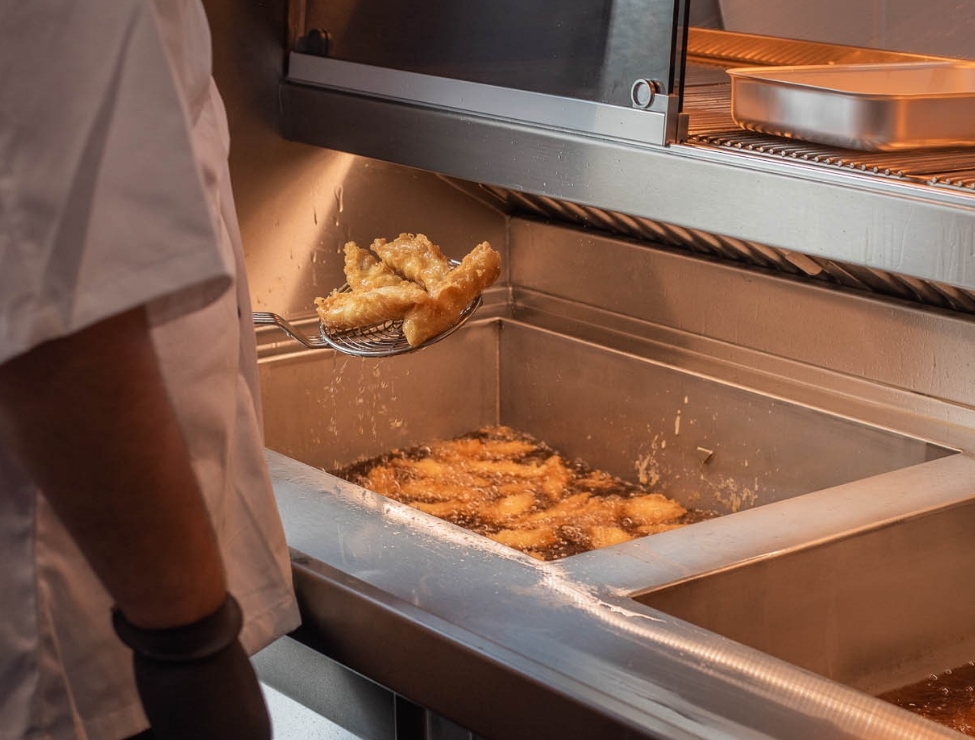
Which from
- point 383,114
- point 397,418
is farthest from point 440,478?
point 383,114

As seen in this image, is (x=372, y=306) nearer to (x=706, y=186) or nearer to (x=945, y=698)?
(x=706, y=186)

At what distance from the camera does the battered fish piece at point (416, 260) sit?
60.5 inches

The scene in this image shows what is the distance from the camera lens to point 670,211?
53.4 inches

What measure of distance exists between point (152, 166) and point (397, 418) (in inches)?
53.0

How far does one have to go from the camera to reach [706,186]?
130cm

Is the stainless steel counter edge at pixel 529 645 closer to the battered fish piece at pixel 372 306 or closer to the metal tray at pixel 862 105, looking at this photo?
the battered fish piece at pixel 372 306

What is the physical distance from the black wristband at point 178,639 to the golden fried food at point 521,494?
0.85 m

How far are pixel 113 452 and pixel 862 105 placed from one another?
0.85m

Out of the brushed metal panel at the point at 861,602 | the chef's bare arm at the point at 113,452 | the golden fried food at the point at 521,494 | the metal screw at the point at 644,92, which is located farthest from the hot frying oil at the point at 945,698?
the chef's bare arm at the point at 113,452

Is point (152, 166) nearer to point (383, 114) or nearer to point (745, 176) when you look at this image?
point (745, 176)

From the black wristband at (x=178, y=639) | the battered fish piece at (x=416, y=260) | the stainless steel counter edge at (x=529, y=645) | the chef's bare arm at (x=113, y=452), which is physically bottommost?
the stainless steel counter edge at (x=529, y=645)

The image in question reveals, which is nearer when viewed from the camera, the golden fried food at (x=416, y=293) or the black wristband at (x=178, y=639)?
the black wristband at (x=178, y=639)

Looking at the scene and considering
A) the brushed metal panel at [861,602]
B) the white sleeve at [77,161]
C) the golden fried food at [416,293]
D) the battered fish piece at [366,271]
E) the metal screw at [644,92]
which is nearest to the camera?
the white sleeve at [77,161]

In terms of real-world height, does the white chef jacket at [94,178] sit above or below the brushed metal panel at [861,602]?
above
